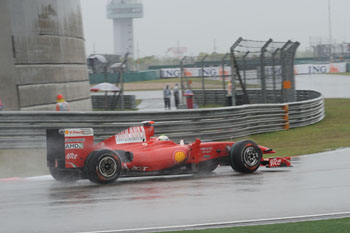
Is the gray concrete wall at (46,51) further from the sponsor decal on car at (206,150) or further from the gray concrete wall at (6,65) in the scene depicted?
the sponsor decal on car at (206,150)

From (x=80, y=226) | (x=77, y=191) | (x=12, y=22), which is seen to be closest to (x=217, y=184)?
(x=77, y=191)

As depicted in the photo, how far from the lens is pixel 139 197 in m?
7.14

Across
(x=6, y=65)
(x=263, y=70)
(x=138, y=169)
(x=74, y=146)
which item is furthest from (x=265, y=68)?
(x=74, y=146)

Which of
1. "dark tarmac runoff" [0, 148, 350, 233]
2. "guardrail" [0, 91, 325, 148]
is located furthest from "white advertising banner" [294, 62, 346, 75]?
"dark tarmac runoff" [0, 148, 350, 233]

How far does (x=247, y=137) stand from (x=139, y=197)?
342 inches

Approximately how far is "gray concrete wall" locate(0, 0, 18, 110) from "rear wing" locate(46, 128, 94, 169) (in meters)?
8.17

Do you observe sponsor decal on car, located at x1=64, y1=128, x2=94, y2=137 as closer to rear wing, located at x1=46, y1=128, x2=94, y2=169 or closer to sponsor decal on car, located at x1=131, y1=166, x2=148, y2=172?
rear wing, located at x1=46, y1=128, x2=94, y2=169

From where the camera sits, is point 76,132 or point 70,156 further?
point 76,132

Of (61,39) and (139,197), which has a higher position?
Result: (61,39)

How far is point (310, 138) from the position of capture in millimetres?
15148

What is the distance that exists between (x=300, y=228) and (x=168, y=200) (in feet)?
6.33

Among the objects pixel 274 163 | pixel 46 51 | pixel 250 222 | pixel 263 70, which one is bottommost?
pixel 274 163

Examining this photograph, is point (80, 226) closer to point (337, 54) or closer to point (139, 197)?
point (139, 197)

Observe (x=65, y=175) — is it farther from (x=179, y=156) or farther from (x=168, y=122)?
(x=168, y=122)
